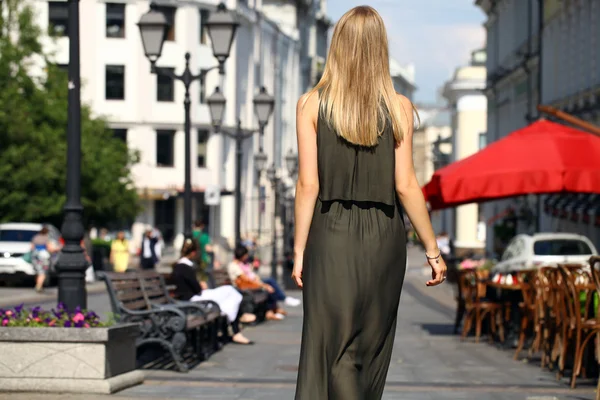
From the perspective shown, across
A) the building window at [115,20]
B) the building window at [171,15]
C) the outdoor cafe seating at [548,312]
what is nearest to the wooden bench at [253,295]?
the outdoor cafe seating at [548,312]

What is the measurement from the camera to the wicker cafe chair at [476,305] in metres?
18.8

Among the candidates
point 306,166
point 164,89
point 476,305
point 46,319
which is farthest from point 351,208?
point 164,89

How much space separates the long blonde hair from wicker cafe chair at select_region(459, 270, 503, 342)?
1232 cm

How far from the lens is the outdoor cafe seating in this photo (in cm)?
1292

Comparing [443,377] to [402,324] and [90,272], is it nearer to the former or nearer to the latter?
[402,324]

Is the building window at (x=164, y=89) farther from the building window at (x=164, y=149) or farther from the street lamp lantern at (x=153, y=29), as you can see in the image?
the street lamp lantern at (x=153, y=29)

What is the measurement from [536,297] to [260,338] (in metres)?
4.54

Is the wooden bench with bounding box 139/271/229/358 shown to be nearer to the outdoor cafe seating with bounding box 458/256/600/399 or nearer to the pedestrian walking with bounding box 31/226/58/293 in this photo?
the outdoor cafe seating with bounding box 458/256/600/399

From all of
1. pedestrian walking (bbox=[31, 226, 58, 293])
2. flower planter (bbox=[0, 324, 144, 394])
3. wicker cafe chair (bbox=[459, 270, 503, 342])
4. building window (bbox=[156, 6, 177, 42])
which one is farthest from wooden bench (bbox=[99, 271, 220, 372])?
building window (bbox=[156, 6, 177, 42])

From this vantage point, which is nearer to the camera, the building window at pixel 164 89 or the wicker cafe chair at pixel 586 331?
the wicker cafe chair at pixel 586 331

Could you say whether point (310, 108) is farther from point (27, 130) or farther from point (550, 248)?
point (27, 130)

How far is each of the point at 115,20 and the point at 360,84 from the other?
2797 inches

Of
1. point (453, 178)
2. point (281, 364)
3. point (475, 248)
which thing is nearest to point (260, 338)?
point (453, 178)

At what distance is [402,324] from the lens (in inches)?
945
